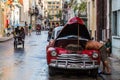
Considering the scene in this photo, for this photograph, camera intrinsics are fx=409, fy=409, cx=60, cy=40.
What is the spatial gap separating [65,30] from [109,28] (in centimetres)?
838

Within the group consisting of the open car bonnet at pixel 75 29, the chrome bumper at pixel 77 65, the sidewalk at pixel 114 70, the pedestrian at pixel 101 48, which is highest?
the open car bonnet at pixel 75 29

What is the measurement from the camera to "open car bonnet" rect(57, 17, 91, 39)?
1673 centimetres

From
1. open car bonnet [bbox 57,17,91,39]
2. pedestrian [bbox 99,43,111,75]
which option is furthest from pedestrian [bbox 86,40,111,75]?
open car bonnet [bbox 57,17,91,39]

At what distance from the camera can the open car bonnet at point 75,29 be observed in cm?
1673

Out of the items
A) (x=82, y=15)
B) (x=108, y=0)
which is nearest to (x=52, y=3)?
(x=82, y=15)

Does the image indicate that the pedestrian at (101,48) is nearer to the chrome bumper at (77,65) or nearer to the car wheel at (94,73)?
the car wheel at (94,73)

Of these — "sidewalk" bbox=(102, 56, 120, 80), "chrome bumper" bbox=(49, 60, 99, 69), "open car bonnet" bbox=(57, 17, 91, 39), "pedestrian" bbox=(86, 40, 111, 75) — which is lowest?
"sidewalk" bbox=(102, 56, 120, 80)

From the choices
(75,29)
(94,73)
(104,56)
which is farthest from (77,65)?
(75,29)

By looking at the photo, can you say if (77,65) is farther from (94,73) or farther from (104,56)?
(104,56)

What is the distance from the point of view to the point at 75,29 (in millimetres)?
17203

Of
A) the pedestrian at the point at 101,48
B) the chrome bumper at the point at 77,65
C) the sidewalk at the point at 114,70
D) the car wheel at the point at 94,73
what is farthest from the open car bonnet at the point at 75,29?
the chrome bumper at the point at 77,65

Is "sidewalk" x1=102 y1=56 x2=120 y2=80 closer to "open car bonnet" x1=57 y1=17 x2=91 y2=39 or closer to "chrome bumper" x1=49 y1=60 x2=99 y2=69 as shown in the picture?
"chrome bumper" x1=49 y1=60 x2=99 y2=69

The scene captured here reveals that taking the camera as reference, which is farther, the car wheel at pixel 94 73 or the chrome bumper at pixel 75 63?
the car wheel at pixel 94 73

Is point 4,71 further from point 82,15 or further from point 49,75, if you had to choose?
point 82,15
